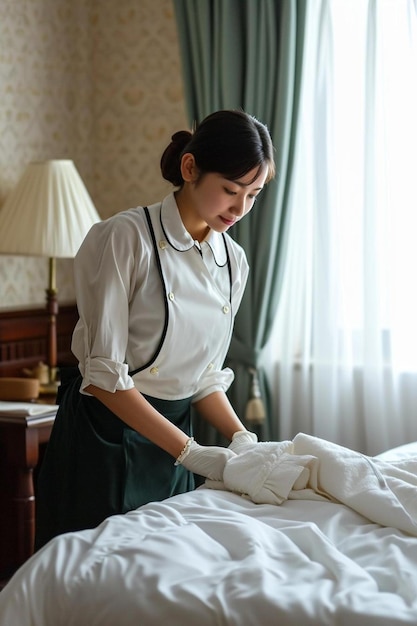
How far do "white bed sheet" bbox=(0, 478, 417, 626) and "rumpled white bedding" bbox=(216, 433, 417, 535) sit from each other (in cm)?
7

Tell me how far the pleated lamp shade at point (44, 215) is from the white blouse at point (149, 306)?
1255mm

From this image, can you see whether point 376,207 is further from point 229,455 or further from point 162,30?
point 229,455

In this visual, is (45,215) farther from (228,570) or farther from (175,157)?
(228,570)

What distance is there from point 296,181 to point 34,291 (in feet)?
3.69

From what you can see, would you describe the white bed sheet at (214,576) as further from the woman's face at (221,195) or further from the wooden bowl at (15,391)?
the wooden bowl at (15,391)

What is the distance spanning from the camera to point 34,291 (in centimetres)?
352

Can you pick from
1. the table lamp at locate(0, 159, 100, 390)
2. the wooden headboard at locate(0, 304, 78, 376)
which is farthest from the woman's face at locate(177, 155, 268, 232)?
the wooden headboard at locate(0, 304, 78, 376)

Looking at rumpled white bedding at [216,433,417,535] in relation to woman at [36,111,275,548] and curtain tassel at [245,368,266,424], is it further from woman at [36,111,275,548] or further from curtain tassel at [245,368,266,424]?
curtain tassel at [245,368,266,424]

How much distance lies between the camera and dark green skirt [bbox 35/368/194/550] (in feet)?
6.08

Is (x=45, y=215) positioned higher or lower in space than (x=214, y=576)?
higher

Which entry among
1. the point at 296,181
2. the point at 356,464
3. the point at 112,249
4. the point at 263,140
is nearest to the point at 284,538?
the point at 356,464

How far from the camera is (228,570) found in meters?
1.30

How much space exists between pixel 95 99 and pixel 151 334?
2.24 m

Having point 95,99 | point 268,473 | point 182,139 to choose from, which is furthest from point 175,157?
point 95,99
